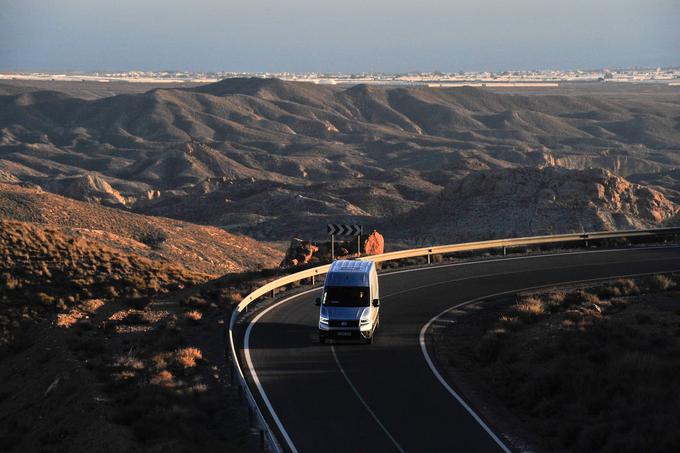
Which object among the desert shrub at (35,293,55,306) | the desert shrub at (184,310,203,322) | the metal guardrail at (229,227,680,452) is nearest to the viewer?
the metal guardrail at (229,227,680,452)

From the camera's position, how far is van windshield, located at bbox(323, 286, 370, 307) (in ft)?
89.8

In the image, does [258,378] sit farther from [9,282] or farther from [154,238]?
[154,238]

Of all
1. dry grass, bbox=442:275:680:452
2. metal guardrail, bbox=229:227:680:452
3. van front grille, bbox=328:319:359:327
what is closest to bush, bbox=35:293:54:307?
metal guardrail, bbox=229:227:680:452

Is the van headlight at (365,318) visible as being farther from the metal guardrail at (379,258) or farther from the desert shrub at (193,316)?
the desert shrub at (193,316)

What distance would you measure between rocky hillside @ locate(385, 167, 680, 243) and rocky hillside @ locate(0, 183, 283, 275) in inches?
469

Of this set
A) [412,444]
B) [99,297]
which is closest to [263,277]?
[99,297]

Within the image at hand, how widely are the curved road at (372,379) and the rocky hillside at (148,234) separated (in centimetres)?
2092

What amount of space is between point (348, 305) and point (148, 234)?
3647 cm

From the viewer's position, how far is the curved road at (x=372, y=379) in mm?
18984

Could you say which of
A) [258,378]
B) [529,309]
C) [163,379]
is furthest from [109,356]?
[529,309]

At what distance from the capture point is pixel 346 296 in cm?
2747

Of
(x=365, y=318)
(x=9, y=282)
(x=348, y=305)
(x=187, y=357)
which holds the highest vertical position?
(x=348, y=305)

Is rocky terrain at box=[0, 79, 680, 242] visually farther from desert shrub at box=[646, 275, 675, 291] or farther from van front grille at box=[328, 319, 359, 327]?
van front grille at box=[328, 319, 359, 327]

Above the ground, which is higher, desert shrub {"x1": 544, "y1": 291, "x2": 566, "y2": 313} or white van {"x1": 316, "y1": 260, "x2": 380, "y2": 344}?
white van {"x1": 316, "y1": 260, "x2": 380, "y2": 344}
